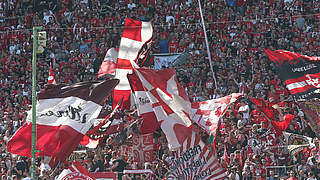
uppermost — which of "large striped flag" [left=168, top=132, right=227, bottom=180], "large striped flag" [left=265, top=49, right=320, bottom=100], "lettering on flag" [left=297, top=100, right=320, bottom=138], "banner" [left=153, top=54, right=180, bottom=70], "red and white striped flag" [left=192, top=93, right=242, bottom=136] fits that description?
"large striped flag" [left=265, top=49, right=320, bottom=100]

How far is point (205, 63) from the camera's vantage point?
2359cm

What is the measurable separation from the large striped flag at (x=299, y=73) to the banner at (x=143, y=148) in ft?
11.5

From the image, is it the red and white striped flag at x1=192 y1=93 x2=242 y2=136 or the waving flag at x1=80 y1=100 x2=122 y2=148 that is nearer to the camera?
the red and white striped flag at x1=192 y1=93 x2=242 y2=136

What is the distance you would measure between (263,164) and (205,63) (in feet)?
25.2

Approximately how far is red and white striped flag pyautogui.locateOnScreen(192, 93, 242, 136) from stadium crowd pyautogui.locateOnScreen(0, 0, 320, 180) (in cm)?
73

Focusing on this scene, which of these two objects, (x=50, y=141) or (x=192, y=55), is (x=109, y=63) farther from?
(x=50, y=141)

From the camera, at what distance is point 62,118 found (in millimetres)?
15258

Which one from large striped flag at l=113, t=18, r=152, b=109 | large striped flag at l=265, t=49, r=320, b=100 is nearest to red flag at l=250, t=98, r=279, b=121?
large striped flag at l=265, t=49, r=320, b=100

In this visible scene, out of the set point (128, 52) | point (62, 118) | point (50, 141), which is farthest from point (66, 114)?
point (128, 52)

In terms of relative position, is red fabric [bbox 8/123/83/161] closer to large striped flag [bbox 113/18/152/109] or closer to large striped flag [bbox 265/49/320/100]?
large striped flag [bbox 113/18/152/109]

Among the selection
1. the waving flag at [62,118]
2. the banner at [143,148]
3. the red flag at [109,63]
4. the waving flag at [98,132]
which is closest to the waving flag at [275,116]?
the banner at [143,148]

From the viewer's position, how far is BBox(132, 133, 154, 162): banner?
17.2m

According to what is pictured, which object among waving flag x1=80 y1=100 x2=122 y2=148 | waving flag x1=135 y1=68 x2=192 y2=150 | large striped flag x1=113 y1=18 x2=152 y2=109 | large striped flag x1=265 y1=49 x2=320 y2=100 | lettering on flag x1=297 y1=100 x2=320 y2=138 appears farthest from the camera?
large striped flag x1=113 y1=18 x2=152 y2=109

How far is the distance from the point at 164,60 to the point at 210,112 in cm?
766
